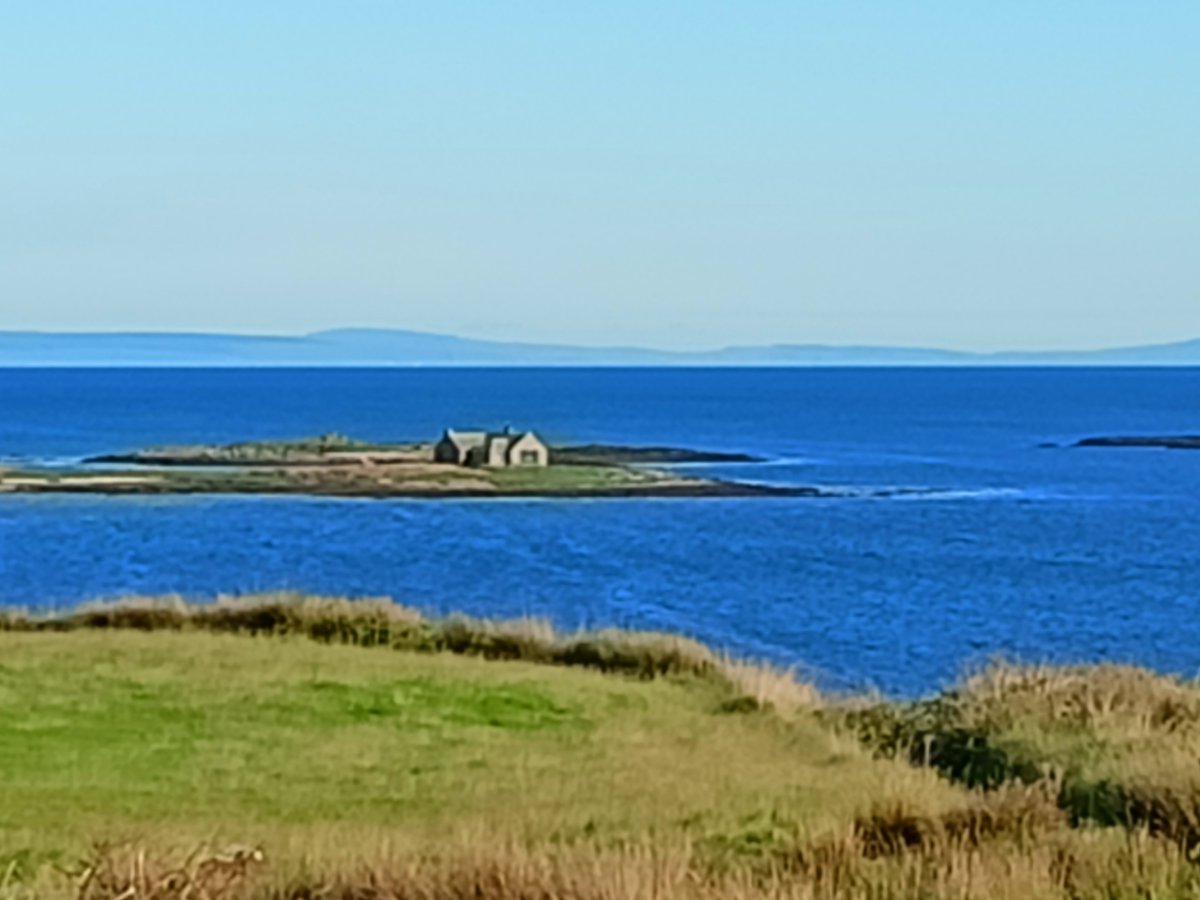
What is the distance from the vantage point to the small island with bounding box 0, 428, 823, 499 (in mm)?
81250

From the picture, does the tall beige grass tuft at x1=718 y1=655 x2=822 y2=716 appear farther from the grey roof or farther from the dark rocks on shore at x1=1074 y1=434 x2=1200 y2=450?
the dark rocks on shore at x1=1074 y1=434 x2=1200 y2=450

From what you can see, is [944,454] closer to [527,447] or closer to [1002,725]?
[527,447]

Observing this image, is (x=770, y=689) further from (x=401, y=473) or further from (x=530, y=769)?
(x=401, y=473)

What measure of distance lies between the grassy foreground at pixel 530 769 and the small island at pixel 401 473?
54.6 meters

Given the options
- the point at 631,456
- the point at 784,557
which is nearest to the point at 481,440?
the point at 631,456

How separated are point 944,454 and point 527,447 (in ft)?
94.2

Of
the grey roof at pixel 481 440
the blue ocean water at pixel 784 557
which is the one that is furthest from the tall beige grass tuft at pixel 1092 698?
the grey roof at pixel 481 440

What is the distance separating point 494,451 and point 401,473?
538cm

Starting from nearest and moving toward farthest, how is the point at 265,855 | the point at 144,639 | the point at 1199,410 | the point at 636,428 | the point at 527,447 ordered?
the point at 265,855, the point at 144,639, the point at 527,447, the point at 636,428, the point at 1199,410

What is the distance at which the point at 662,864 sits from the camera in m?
8.61

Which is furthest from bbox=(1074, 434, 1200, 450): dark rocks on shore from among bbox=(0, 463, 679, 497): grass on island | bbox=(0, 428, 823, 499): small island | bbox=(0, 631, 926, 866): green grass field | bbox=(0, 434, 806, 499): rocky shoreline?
bbox=(0, 631, 926, 866): green grass field

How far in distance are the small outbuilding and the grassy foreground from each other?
62.0 meters

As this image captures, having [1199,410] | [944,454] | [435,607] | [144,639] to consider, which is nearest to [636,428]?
[944,454]

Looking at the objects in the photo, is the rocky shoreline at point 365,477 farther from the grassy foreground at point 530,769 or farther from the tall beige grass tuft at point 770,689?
the tall beige grass tuft at point 770,689
